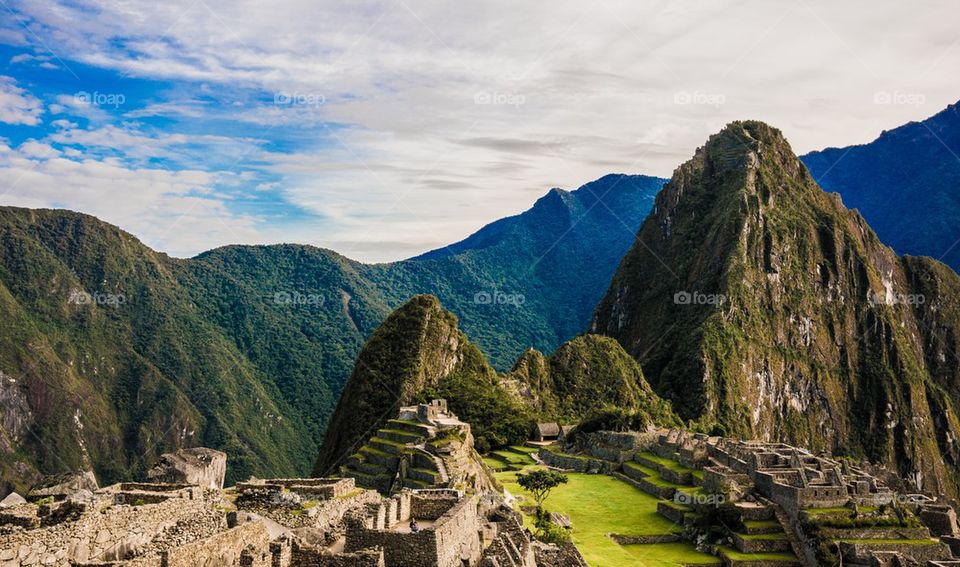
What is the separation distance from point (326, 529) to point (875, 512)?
111 ft

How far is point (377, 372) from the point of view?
101 m

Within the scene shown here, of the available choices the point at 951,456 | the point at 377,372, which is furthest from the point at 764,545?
the point at 951,456

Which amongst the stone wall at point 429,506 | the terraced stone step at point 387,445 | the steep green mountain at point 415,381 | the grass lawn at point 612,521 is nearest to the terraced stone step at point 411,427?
the terraced stone step at point 387,445

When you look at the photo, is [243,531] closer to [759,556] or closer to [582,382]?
[759,556]

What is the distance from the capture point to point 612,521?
45.4m

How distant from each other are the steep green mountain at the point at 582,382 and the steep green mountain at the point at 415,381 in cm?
595

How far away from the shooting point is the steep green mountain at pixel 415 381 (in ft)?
278

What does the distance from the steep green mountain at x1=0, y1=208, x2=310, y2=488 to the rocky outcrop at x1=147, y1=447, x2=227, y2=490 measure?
88.5 m

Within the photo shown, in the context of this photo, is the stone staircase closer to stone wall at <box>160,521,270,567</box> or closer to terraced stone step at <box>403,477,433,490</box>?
terraced stone step at <box>403,477,433,490</box>

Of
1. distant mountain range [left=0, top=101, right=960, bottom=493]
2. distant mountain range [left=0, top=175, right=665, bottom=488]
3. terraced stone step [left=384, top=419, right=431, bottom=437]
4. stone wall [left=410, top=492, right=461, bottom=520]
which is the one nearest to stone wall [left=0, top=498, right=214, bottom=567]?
stone wall [left=410, top=492, right=461, bottom=520]

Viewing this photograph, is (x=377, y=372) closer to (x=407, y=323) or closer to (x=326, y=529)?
(x=407, y=323)

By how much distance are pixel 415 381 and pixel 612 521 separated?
54339mm

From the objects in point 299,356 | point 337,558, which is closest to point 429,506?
point 337,558

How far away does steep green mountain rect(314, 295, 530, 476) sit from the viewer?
84812 mm
